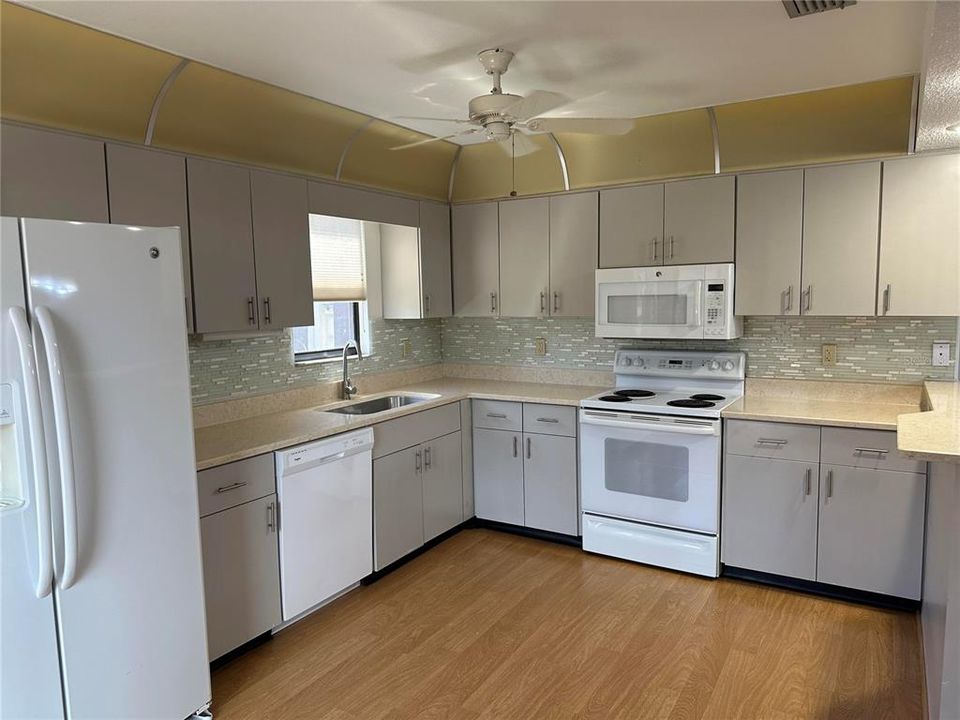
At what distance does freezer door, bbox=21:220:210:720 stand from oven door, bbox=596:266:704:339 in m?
2.43

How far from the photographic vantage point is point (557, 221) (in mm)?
4023

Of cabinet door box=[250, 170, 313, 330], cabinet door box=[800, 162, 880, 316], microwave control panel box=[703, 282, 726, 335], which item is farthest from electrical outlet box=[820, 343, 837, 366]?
cabinet door box=[250, 170, 313, 330]

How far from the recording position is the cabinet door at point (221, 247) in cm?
282

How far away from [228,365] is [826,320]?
319cm

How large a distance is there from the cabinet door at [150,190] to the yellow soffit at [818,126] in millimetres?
2723

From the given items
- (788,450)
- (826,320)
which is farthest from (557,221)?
(788,450)

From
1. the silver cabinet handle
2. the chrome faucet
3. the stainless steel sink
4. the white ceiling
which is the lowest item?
the silver cabinet handle

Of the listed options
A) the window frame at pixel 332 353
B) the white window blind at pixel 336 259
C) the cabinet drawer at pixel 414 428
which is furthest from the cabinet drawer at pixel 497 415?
the white window blind at pixel 336 259

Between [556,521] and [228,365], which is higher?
[228,365]

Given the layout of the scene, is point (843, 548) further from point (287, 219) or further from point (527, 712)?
point (287, 219)

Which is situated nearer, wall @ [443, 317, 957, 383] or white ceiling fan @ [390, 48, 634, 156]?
white ceiling fan @ [390, 48, 634, 156]

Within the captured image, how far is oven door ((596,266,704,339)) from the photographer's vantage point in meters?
3.56

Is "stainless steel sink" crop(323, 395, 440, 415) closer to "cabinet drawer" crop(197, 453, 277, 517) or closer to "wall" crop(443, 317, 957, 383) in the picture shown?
"wall" crop(443, 317, 957, 383)

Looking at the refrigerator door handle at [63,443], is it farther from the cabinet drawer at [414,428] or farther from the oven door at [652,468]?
the oven door at [652,468]
